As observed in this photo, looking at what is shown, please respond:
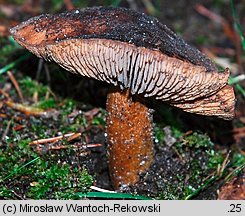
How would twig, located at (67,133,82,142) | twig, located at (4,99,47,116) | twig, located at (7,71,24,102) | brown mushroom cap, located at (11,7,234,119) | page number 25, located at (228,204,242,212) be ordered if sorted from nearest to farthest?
brown mushroom cap, located at (11,7,234,119)
page number 25, located at (228,204,242,212)
twig, located at (67,133,82,142)
twig, located at (4,99,47,116)
twig, located at (7,71,24,102)

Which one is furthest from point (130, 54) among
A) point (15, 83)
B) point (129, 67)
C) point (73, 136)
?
point (15, 83)

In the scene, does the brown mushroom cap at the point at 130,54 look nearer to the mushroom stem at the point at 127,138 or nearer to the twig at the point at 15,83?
the mushroom stem at the point at 127,138

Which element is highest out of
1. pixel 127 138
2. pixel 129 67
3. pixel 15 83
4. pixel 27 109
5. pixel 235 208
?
pixel 15 83

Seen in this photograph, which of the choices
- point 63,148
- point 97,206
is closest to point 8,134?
point 63,148

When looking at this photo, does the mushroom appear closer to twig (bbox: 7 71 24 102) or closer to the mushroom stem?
the mushroom stem

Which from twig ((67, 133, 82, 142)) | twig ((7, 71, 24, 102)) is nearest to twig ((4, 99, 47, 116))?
twig ((7, 71, 24, 102))

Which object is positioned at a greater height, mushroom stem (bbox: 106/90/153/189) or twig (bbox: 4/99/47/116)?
twig (bbox: 4/99/47/116)

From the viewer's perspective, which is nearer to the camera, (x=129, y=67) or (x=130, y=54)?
(x=130, y=54)

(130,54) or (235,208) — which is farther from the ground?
(130,54)

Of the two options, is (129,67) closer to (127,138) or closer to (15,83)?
(127,138)
